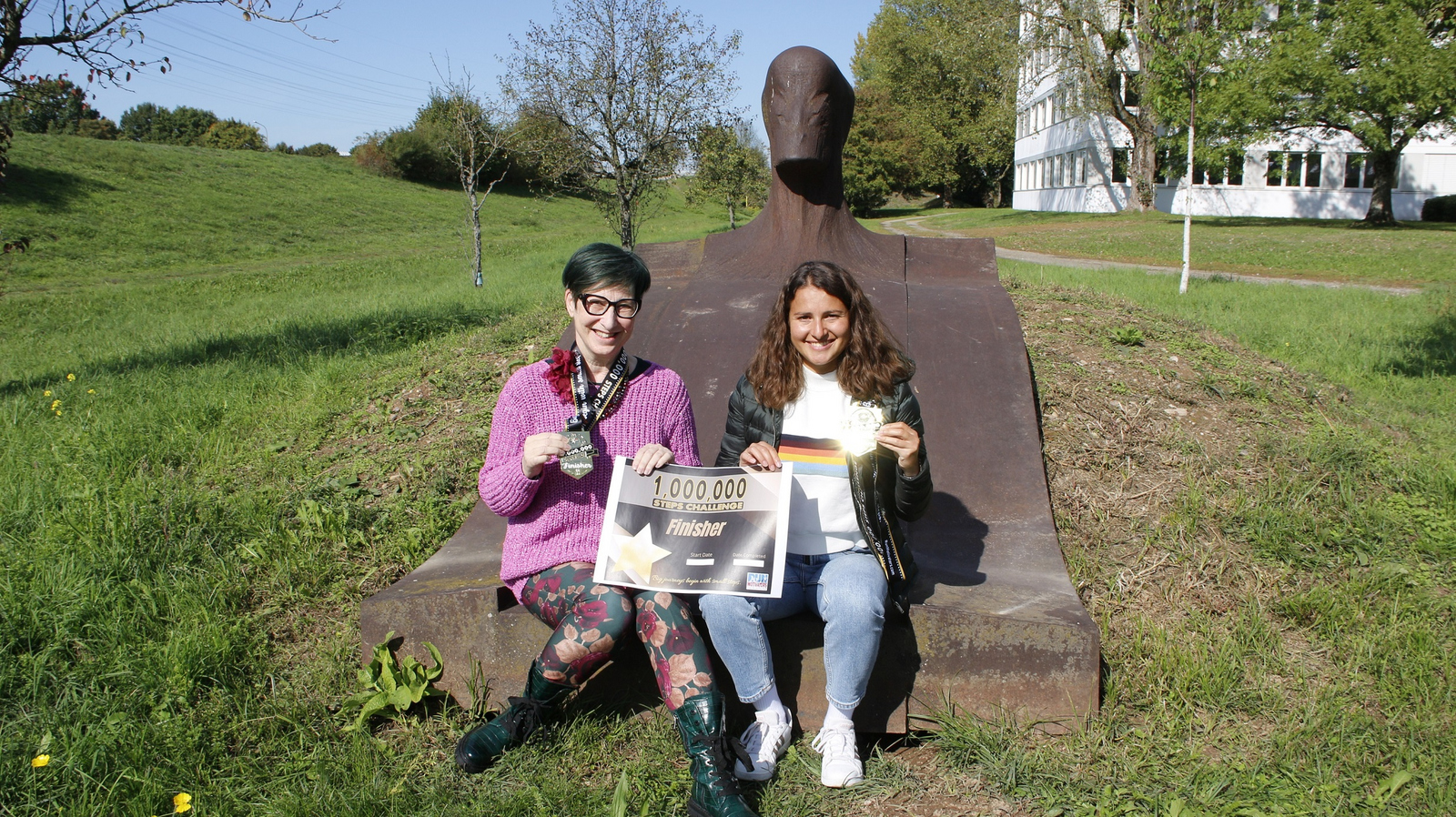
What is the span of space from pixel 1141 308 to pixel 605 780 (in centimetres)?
517

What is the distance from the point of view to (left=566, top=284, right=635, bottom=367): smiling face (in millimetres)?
2535

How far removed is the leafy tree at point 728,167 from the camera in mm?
15680

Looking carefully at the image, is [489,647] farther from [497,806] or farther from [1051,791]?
[1051,791]

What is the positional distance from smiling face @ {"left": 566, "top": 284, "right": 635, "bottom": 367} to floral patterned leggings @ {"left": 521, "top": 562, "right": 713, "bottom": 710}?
0.62 meters

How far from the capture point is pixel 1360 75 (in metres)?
20.7

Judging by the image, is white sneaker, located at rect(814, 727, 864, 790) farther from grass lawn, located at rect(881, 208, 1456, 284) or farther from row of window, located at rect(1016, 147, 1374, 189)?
row of window, located at rect(1016, 147, 1374, 189)

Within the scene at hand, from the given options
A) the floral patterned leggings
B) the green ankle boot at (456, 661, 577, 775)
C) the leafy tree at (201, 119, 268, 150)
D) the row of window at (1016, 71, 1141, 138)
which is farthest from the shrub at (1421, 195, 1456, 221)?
the leafy tree at (201, 119, 268, 150)

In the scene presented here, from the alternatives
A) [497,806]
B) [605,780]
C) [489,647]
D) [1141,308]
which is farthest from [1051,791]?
[1141,308]

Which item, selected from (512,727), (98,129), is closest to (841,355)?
(512,727)

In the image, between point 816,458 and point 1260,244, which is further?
point 1260,244

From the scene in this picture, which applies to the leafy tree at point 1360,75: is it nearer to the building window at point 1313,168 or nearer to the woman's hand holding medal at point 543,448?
the building window at point 1313,168

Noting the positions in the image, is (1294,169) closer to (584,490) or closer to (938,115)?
(938,115)

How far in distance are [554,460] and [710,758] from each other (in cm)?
89

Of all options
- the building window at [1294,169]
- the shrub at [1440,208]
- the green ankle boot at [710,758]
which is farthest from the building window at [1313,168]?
the green ankle boot at [710,758]
